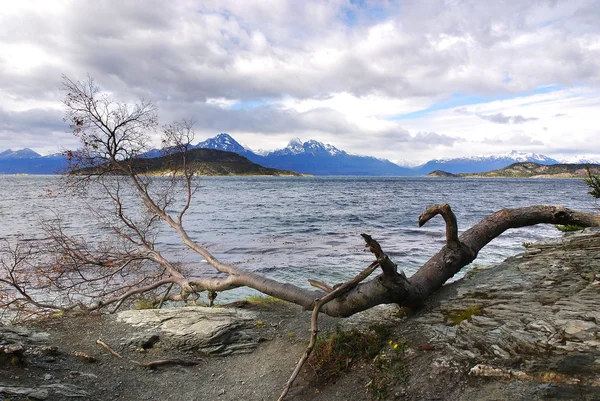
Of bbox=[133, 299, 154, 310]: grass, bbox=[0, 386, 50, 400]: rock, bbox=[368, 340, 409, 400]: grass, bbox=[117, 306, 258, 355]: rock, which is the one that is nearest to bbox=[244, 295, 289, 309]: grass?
bbox=[117, 306, 258, 355]: rock

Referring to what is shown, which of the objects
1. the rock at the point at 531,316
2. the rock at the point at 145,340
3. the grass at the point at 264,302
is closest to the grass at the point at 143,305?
the grass at the point at 264,302

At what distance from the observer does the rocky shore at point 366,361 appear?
210 inches

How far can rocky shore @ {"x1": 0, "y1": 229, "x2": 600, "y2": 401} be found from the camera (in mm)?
5332

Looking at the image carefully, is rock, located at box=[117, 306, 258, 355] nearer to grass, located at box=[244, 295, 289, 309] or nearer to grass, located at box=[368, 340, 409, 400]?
grass, located at box=[244, 295, 289, 309]

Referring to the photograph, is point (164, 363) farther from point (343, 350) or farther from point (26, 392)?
point (343, 350)

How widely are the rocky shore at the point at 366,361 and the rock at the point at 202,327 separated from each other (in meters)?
0.03

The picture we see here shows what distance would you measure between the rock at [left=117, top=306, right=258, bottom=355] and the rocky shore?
0.03 metres

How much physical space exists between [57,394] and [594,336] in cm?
858

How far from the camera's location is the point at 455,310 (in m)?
7.65

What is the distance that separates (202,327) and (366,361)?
167 inches

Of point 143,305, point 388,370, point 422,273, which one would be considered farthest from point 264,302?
point 388,370

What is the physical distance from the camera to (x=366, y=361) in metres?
6.95

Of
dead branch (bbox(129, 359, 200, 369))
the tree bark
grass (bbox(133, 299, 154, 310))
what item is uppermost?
the tree bark

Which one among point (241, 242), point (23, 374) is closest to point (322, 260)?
point (241, 242)
